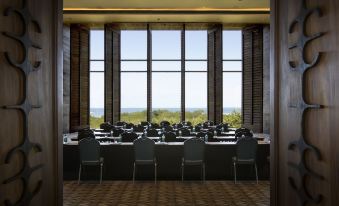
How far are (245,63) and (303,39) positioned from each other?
1658 cm

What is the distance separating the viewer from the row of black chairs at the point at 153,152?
7750 mm

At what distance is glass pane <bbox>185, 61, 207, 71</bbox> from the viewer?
1880 cm

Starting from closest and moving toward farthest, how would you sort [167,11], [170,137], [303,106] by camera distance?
1. [303,106]
2. [170,137]
3. [167,11]

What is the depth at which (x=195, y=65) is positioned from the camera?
18828 mm

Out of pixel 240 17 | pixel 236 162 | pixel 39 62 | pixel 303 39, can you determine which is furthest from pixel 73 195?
pixel 240 17

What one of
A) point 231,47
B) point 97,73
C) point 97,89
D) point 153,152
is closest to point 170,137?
point 153,152

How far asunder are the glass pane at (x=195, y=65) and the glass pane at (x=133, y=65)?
2.05m

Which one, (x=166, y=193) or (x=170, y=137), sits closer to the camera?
(x=166, y=193)

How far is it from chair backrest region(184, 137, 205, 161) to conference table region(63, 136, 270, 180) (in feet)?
1.69

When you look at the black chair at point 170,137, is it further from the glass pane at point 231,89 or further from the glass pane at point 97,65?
the glass pane at point 97,65

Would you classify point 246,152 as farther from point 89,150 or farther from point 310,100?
point 310,100

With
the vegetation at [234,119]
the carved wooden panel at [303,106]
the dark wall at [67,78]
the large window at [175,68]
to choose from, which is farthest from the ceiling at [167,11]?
the carved wooden panel at [303,106]

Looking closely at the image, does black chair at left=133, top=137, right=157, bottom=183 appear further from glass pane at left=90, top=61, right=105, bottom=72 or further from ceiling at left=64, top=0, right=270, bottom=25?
glass pane at left=90, top=61, right=105, bottom=72

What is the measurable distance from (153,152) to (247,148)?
1.85 metres
